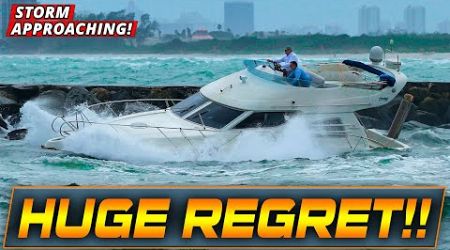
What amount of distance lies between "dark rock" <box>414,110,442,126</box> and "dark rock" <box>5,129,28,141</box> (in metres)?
9.43

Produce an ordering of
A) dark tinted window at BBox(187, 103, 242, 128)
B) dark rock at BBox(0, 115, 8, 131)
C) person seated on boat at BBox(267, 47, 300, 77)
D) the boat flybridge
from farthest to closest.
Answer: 1. dark rock at BBox(0, 115, 8, 131)
2. person seated on boat at BBox(267, 47, 300, 77)
3. dark tinted window at BBox(187, 103, 242, 128)
4. the boat flybridge

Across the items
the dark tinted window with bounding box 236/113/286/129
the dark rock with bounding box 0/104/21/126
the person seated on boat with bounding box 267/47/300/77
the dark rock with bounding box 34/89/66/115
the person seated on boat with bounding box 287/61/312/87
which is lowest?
the dark rock with bounding box 0/104/21/126

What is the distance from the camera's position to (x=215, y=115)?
1925cm

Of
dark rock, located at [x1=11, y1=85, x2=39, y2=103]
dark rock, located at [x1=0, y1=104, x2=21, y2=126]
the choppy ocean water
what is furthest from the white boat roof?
dark rock, located at [x1=11, y1=85, x2=39, y2=103]

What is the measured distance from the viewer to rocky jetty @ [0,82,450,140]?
2566cm

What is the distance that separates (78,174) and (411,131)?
33.9 feet

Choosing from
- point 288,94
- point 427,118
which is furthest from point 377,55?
point 427,118

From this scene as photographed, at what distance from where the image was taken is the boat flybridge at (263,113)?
18938 millimetres

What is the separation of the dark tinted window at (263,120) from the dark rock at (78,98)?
7.87 meters

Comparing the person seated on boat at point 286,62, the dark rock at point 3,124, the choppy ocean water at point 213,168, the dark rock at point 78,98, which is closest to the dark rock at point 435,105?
the choppy ocean water at point 213,168

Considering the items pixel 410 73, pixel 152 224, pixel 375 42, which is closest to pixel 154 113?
pixel 152 224

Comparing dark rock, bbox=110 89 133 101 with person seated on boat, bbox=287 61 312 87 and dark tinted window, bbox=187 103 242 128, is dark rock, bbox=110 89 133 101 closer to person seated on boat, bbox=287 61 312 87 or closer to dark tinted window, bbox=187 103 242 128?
dark tinted window, bbox=187 103 242 128

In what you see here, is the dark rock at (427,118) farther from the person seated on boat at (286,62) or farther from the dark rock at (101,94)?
the dark rock at (101,94)

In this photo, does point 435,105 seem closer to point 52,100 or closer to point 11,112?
point 52,100
